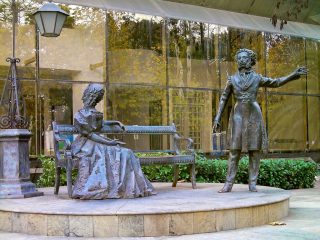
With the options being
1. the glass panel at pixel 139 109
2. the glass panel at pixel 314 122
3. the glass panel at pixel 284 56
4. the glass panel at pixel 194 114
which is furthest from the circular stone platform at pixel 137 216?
the glass panel at pixel 314 122

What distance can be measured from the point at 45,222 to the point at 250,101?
3.60m

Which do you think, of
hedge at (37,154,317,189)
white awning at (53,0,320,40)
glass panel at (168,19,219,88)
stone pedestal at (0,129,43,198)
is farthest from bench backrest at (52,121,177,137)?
glass panel at (168,19,219,88)

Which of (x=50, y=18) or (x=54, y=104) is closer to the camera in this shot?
(x=50, y=18)

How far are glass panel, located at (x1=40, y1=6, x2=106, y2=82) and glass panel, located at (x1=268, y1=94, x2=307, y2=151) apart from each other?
7.19 metres

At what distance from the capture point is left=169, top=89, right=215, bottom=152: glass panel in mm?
19219

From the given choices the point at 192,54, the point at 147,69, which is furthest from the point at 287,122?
the point at 147,69

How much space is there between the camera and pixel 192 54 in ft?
65.5

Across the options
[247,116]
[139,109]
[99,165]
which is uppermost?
[139,109]

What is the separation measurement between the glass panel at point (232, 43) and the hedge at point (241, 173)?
7527mm

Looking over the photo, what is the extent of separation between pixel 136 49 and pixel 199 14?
284cm

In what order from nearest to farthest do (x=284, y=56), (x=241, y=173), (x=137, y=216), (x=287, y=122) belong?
(x=137, y=216)
(x=241, y=173)
(x=284, y=56)
(x=287, y=122)

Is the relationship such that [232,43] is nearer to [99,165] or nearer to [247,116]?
[247,116]

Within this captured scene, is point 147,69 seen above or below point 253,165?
above

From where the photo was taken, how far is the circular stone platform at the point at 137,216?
20.3 ft
